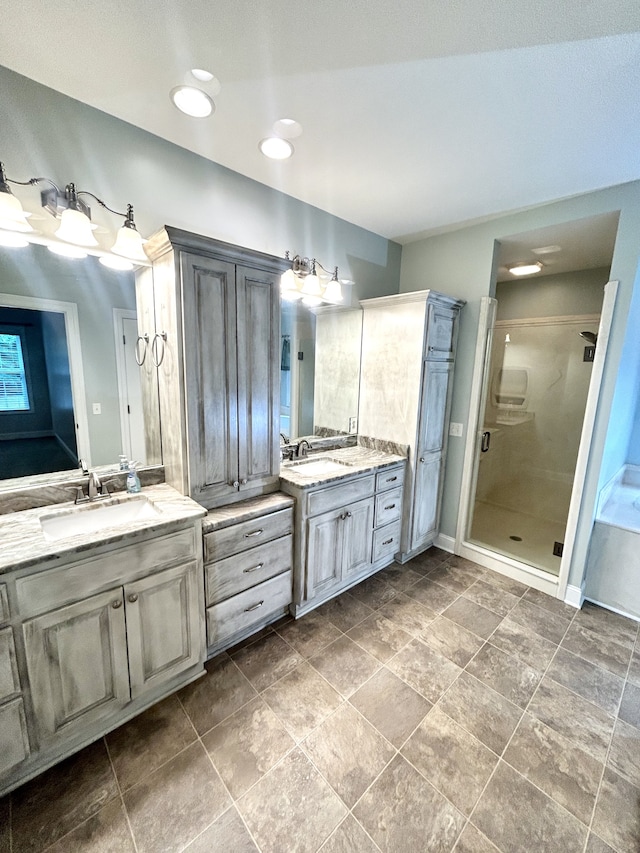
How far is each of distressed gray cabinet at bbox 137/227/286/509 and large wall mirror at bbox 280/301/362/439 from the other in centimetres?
49

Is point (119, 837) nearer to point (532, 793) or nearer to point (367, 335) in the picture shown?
point (532, 793)

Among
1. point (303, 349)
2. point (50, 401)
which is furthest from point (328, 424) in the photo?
point (50, 401)

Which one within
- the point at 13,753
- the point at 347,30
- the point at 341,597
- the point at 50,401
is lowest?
the point at 341,597

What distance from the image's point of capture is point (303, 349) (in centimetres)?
267

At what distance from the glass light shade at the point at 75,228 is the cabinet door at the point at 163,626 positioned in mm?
1508

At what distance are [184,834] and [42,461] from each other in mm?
1602

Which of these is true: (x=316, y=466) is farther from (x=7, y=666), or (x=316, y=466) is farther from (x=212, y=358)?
(x=7, y=666)

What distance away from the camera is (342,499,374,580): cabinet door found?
93.4 inches

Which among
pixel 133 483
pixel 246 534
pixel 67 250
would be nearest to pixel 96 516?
pixel 133 483

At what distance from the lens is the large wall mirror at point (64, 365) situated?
5.19ft

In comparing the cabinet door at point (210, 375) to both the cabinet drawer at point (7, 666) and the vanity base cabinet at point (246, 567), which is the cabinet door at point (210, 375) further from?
the cabinet drawer at point (7, 666)

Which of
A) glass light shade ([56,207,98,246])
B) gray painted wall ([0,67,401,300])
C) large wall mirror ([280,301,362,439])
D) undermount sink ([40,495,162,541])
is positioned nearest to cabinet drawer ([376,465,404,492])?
large wall mirror ([280,301,362,439])

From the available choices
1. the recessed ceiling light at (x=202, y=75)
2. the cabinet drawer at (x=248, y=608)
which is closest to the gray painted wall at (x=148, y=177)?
the recessed ceiling light at (x=202, y=75)

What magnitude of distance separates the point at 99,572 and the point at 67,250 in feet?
4.77
